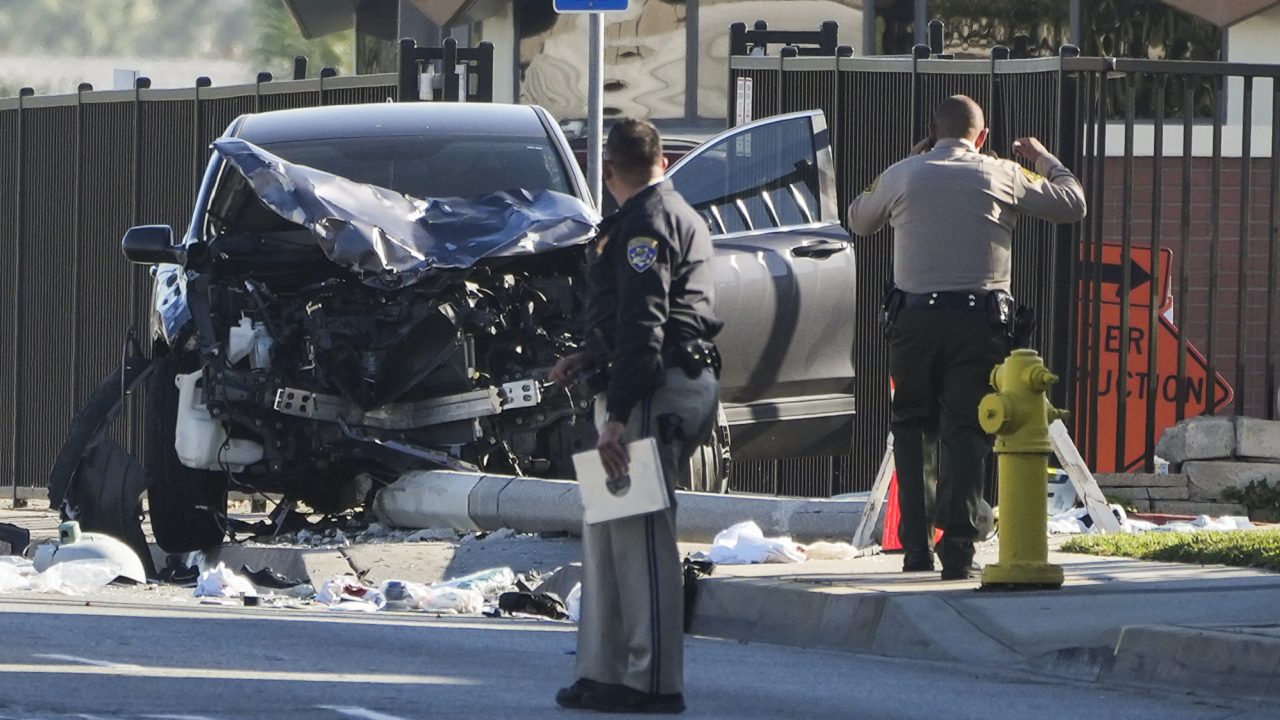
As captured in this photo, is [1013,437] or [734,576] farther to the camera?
[734,576]

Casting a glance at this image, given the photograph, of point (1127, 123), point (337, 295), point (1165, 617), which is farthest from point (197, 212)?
point (1165, 617)

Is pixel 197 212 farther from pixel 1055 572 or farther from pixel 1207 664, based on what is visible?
pixel 1207 664

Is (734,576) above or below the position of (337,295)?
below

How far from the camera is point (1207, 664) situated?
6.16 meters

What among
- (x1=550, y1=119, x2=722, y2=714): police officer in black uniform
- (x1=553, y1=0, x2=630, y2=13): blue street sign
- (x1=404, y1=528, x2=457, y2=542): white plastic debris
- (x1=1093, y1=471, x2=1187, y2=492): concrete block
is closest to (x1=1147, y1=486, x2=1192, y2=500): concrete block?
(x1=1093, y1=471, x2=1187, y2=492): concrete block

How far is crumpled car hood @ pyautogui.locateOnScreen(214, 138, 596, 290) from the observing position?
31.8ft

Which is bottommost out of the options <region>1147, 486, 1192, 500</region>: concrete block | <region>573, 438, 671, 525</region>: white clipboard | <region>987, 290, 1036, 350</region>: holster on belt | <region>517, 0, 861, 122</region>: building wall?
<region>1147, 486, 1192, 500</region>: concrete block

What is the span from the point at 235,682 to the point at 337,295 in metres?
3.99

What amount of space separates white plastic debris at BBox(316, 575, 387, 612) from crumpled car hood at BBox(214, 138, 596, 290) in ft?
4.51

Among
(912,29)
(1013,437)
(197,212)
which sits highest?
(912,29)

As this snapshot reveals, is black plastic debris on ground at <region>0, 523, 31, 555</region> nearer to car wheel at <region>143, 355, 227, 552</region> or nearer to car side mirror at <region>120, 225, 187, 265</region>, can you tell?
car wheel at <region>143, 355, 227, 552</region>

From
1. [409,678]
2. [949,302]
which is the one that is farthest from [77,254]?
[409,678]

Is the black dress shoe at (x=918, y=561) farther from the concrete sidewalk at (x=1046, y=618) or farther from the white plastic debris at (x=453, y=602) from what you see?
the white plastic debris at (x=453, y=602)

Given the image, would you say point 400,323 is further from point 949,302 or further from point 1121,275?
point 1121,275
